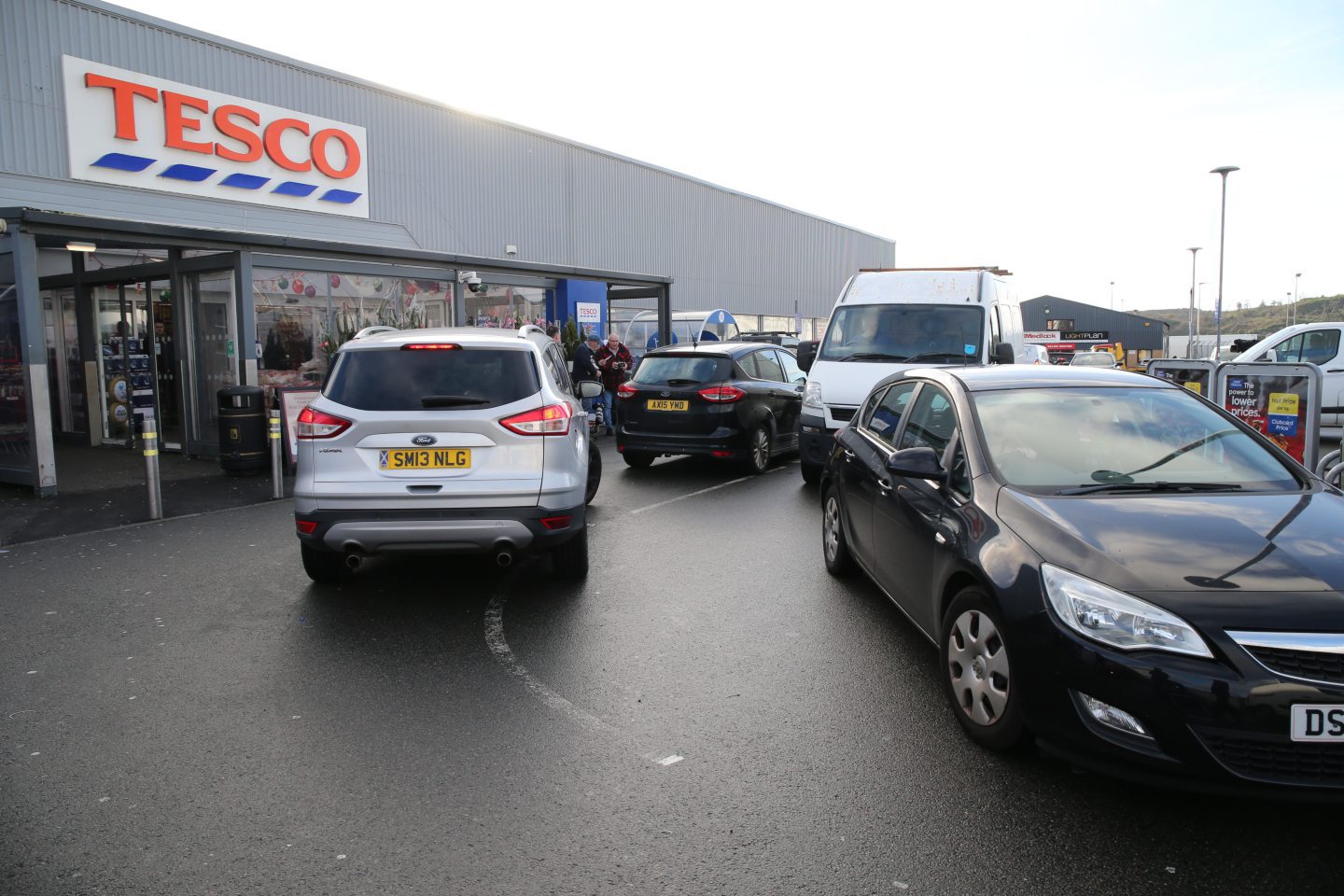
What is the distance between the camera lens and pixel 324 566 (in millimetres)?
6352

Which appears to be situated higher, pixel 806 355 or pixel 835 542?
pixel 806 355

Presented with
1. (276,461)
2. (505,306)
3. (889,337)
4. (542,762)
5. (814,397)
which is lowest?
(542,762)

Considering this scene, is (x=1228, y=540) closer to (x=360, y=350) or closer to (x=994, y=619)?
(x=994, y=619)

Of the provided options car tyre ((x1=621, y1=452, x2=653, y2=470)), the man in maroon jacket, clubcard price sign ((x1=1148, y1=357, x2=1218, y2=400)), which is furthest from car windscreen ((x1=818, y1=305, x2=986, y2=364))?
the man in maroon jacket

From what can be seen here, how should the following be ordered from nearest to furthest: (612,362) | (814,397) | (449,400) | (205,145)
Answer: (449,400) → (814,397) → (612,362) → (205,145)

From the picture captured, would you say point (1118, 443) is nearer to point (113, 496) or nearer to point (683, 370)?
point (683, 370)

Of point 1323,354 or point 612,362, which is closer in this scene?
point 1323,354

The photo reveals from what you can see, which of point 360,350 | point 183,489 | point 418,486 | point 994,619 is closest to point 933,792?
point 994,619

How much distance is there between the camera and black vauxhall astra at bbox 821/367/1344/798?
2842 mm

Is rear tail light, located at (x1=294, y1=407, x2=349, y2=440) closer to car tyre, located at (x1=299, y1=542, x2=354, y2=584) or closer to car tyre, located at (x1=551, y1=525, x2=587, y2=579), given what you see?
car tyre, located at (x1=299, y1=542, x2=354, y2=584)

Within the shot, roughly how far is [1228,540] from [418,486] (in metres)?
4.25

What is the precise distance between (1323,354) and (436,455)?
1346 cm

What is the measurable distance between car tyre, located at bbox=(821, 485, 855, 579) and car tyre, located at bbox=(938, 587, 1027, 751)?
7.14ft

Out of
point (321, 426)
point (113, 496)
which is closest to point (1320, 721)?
point (321, 426)
